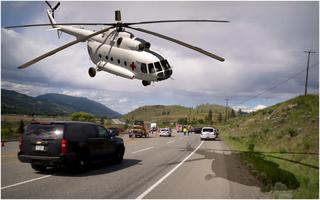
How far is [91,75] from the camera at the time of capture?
349 inches

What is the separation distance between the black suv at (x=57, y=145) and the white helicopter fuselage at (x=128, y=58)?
4623mm

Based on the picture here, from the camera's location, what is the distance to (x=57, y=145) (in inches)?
515

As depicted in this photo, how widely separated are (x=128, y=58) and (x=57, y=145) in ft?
19.0

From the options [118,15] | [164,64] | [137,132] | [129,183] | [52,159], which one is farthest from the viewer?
[137,132]

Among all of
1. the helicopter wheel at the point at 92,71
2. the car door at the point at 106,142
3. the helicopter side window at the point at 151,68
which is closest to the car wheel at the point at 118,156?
the car door at the point at 106,142

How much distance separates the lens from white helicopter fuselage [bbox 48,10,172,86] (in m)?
8.65

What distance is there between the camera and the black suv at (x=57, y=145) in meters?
13.1

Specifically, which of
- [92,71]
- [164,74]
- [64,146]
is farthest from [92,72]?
[64,146]

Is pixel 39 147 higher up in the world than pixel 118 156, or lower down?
higher up

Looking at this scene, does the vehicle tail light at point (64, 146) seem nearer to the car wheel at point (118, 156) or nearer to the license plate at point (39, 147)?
the license plate at point (39, 147)

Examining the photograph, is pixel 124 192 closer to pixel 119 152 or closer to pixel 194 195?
pixel 194 195

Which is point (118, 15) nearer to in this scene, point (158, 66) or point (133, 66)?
point (158, 66)

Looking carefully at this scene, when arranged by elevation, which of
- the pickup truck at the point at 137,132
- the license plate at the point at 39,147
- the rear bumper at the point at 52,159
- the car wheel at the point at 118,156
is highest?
the license plate at the point at 39,147

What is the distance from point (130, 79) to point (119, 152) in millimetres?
9056
